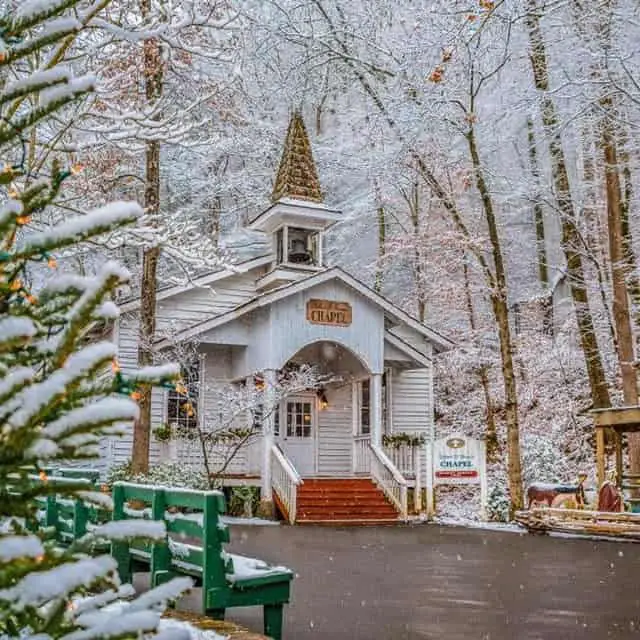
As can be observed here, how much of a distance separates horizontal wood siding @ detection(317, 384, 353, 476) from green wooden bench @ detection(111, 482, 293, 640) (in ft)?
49.2

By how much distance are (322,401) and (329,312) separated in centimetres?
290

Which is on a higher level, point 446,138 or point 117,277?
point 446,138

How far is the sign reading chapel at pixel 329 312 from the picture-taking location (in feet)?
62.6

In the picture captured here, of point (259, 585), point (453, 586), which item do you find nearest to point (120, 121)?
point (259, 585)

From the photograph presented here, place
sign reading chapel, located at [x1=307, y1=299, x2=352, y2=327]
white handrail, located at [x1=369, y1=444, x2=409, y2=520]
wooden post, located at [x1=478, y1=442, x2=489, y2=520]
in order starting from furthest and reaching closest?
sign reading chapel, located at [x1=307, y1=299, x2=352, y2=327] < white handrail, located at [x1=369, y1=444, x2=409, y2=520] < wooden post, located at [x1=478, y1=442, x2=489, y2=520]

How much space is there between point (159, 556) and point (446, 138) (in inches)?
728

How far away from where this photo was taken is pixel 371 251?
34500 mm

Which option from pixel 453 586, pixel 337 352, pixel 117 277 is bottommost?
pixel 453 586

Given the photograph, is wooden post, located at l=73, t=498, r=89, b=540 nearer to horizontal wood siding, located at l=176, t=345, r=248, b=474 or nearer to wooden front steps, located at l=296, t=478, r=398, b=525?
wooden front steps, located at l=296, t=478, r=398, b=525

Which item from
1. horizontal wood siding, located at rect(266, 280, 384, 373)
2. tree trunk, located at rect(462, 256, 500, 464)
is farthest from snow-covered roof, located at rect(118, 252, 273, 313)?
tree trunk, located at rect(462, 256, 500, 464)

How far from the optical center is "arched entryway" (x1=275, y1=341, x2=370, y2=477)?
20828 millimetres

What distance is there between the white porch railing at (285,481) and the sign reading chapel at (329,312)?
3.02 metres

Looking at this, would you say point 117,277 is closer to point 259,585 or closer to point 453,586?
point 259,585

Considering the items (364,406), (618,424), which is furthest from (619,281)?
(364,406)
